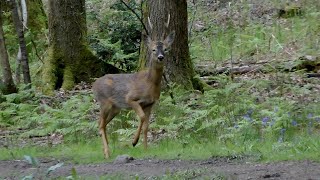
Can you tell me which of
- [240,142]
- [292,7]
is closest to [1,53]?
[240,142]

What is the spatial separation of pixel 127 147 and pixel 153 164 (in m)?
1.81

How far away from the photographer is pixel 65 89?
16.8 metres

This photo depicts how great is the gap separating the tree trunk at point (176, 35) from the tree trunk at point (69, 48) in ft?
10.6

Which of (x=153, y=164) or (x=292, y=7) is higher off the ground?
(x=292, y=7)

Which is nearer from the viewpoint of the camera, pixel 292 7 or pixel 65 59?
pixel 65 59

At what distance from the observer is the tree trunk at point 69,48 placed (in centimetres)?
1741

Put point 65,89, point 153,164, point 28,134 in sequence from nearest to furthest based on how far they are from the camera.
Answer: point 153,164
point 28,134
point 65,89

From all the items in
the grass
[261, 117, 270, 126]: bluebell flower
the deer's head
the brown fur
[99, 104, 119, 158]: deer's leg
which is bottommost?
the grass

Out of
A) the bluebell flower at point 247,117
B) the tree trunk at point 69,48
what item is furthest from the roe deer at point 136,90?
the tree trunk at point 69,48

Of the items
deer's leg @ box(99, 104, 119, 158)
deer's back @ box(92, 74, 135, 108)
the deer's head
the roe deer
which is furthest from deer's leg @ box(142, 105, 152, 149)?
the deer's head

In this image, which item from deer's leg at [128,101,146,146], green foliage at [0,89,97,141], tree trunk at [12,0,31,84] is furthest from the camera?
tree trunk at [12,0,31,84]

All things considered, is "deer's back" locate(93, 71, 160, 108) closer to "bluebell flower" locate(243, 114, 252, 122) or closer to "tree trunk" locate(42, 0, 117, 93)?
"bluebell flower" locate(243, 114, 252, 122)

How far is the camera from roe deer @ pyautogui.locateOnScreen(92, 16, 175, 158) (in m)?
10.5

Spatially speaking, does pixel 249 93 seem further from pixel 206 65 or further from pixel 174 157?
pixel 174 157
